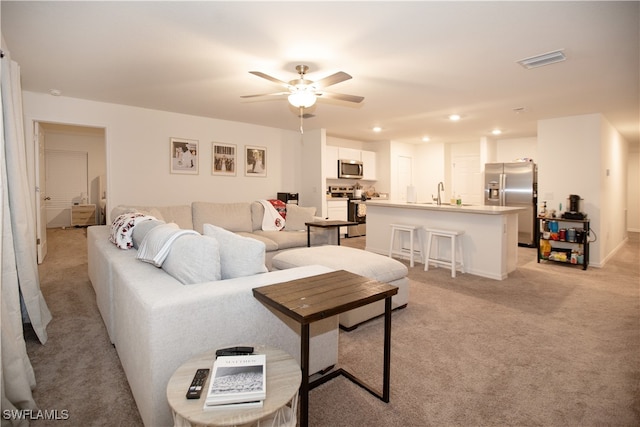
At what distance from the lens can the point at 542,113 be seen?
16.6ft

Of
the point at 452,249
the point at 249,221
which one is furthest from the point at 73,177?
the point at 452,249

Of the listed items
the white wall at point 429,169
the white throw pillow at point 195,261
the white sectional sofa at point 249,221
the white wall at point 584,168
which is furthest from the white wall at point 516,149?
the white throw pillow at point 195,261

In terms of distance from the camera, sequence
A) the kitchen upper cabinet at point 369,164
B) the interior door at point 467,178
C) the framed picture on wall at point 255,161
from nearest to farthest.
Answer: the framed picture on wall at point 255,161 → the kitchen upper cabinet at point 369,164 → the interior door at point 467,178

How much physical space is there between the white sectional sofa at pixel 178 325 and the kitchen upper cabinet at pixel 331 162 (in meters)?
5.34

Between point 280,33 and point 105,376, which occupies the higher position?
point 280,33

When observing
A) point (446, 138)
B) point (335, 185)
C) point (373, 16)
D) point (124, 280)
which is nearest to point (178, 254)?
point (124, 280)

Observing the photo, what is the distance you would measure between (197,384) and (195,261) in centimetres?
74

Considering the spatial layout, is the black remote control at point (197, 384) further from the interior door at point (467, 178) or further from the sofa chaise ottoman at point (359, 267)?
the interior door at point (467, 178)

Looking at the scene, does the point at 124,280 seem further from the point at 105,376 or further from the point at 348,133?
the point at 348,133

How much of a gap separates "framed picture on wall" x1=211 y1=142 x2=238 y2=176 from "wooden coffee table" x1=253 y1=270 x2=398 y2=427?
4.53 meters

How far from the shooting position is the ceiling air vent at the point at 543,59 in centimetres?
289

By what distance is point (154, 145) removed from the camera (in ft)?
17.2

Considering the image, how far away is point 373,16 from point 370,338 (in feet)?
7.80

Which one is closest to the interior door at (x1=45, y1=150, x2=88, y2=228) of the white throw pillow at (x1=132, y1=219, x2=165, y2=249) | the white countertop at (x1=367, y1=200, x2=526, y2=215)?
the white throw pillow at (x1=132, y1=219, x2=165, y2=249)
